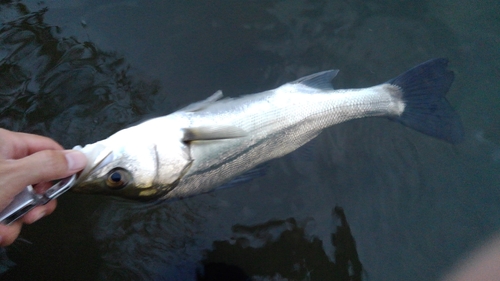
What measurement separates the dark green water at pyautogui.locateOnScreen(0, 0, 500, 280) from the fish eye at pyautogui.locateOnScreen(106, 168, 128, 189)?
129cm

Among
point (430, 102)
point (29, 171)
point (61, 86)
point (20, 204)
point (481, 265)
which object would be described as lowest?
point (481, 265)

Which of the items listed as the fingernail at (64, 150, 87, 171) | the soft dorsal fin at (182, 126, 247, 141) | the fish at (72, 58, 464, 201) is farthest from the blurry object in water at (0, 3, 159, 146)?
the fingernail at (64, 150, 87, 171)

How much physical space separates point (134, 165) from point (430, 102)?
293 cm

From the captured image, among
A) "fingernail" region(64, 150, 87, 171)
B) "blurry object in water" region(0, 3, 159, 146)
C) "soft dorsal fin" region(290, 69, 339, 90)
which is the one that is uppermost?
"blurry object in water" region(0, 3, 159, 146)

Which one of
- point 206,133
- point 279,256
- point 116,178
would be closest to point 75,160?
point 116,178

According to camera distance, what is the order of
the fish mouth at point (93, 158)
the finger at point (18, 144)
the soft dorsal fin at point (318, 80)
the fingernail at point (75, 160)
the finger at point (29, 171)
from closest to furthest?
the finger at point (29, 171), the fingernail at point (75, 160), the fish mouth at point (93, 158), the finger at point (18, 144), the soft dorsal fin at point (318, 80)

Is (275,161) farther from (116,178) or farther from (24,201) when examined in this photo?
(24,201)

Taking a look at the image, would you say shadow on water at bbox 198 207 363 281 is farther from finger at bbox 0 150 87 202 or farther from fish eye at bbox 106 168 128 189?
finger at bbox 0 150 87 202

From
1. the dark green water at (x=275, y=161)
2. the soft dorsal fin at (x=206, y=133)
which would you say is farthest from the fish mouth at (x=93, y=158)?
the dark green water at (x=275, y=161)

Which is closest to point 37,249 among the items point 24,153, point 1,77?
point 24,153

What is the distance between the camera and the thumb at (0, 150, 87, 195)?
1.82 m

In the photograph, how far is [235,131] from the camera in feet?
9.02

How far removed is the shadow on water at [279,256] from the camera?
11.5 ft

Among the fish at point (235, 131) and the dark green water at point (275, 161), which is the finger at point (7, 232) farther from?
the dark green water at point (275, 161)
